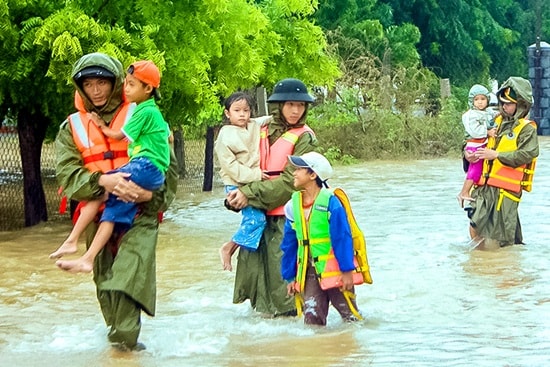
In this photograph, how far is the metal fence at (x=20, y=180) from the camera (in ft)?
57.9

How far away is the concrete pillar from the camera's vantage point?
34.5 metres

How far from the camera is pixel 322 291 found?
841cm

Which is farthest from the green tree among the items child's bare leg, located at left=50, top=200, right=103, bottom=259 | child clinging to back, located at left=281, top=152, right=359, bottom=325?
child's bare leg, located at left=50, top=200, right=103, bottom=259

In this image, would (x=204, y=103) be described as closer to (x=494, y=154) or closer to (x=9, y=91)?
(x=9, y=91)

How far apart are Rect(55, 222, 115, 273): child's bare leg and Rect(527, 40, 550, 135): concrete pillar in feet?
93.4

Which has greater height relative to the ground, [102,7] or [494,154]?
[102,7]

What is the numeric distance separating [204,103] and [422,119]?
13854 millimetres

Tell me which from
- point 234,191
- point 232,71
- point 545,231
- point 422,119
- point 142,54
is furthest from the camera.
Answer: point 422,119

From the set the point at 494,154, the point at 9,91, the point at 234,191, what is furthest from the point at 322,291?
the point at 9,91

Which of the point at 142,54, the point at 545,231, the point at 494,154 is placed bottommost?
the point at 545,231

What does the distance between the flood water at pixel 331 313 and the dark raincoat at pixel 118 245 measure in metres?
0.31

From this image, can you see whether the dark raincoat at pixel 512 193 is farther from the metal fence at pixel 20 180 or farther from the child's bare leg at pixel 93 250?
the metal fence at pixel 20 180

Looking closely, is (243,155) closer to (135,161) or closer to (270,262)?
(270,262)

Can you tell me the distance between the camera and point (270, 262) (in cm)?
902
